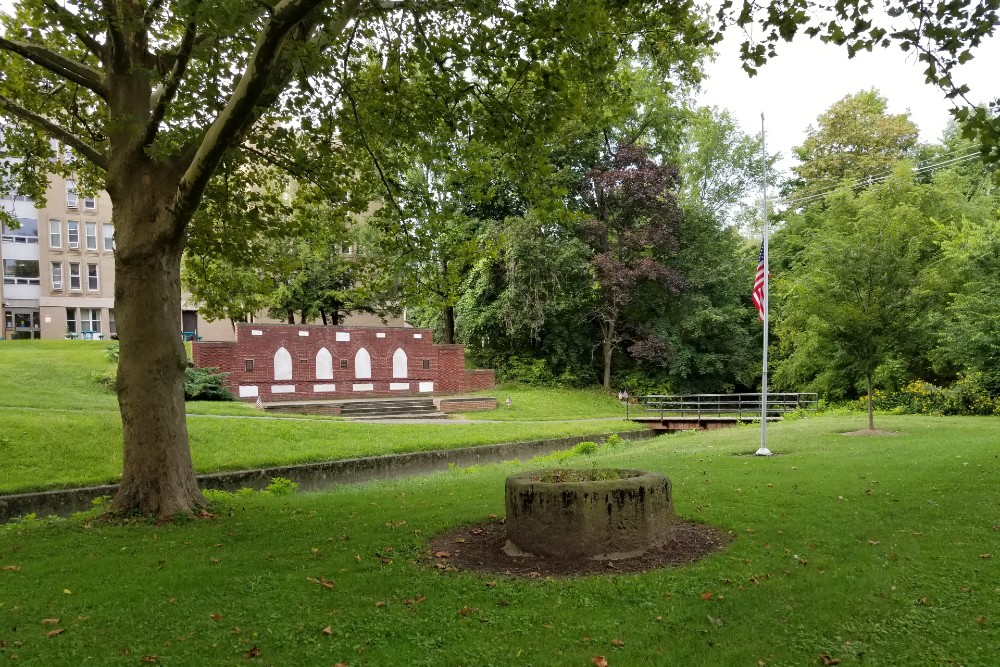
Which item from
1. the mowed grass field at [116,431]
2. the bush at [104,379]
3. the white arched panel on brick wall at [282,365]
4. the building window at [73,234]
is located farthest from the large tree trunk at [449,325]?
the building window at [73,234]

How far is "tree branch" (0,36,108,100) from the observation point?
8.62 metres

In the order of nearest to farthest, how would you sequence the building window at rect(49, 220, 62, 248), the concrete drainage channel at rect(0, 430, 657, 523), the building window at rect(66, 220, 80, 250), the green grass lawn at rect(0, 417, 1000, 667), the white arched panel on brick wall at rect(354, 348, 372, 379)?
the green grass lawn at rect(0, 417, 1000, 667), the concrete drainage channel at rect(0, 430, 657, 523), the white arched panel on brick wall at rect(354, 348, 372, 379), the building window at rect(49, 220, 62, 248), the building window at rect(66, 220, 80, 250)

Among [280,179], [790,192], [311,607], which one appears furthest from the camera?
[790,192]

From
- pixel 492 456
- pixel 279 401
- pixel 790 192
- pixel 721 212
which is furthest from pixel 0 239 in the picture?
pixel 790 192

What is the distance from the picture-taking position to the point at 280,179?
Answer: 1324cm

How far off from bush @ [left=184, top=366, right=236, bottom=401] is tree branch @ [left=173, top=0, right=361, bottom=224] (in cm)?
1775

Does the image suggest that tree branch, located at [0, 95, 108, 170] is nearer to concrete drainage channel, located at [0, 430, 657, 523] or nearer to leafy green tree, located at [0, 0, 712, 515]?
leafy green tree, located at [0, 0, 712, 515]

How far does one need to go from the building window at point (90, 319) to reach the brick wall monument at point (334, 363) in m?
28.7

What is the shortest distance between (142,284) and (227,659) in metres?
5.78

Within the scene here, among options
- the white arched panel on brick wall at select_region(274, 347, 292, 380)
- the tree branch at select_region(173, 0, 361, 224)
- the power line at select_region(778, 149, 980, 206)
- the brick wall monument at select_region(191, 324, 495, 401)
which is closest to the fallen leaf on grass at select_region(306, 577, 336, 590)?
the tree branch at select_region(173, 0, 361, 224)

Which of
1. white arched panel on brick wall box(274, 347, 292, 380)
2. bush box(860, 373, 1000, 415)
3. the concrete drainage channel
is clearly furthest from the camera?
white arched panel on brick wall box(274, 347, 292, 380)

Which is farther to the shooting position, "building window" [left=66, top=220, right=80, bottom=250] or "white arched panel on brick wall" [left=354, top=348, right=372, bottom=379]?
"building window" [left=66, top=220, right=80, bottom=250]

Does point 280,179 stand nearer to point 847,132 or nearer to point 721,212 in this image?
point 721,212

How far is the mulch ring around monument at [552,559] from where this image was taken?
6242 mm
